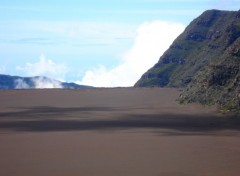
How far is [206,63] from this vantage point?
232 ft

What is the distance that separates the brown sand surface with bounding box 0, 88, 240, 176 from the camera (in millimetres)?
17828

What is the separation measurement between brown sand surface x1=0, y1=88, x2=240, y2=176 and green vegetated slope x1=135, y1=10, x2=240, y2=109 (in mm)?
2511

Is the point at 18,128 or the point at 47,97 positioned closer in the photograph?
the point at 18,128

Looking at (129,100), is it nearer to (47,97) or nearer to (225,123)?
(47,97)

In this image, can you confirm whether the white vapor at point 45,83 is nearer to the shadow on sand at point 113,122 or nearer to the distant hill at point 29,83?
the distant hill at point 29,83

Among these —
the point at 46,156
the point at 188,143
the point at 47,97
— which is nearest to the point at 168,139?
the point at 188,143

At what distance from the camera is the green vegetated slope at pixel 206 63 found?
135 feet

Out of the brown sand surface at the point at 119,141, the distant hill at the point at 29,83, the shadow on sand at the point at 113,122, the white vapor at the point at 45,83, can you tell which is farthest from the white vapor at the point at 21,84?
the shadow on sand at the point at 113,122

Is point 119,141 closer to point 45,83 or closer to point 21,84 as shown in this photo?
point 21,84

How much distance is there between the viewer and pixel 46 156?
65.3 ft

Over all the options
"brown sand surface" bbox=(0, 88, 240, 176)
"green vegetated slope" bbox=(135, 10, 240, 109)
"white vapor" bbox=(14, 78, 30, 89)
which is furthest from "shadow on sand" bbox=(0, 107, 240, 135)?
"white vapor" bbox=(14, 78, 30, 89)

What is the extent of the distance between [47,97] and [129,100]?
10482mm

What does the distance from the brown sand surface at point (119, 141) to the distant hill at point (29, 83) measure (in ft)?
149

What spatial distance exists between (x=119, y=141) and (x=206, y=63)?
49184mm
